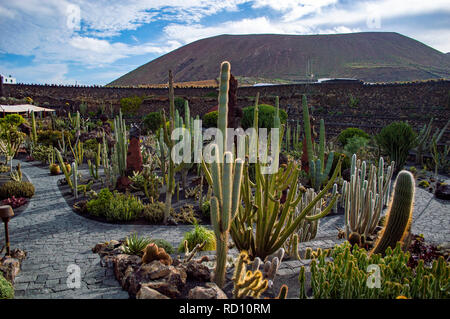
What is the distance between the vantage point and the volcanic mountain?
70.8 meters

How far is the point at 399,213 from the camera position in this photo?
3.34 metres

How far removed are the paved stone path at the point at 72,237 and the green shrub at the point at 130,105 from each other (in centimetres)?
2126

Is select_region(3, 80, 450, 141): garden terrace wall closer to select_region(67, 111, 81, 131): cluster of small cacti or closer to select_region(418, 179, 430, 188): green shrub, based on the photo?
select_region(418, 179, 430, 188): green shrub

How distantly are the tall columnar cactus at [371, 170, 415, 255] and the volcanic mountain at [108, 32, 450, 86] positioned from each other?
205ft

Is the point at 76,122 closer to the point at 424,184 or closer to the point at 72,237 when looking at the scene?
the point at 72,237

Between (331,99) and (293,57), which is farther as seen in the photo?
(293,57)

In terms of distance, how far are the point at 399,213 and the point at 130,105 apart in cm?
2735

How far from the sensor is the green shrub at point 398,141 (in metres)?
9.98

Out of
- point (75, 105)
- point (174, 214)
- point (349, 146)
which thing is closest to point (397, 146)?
point (349, 146)

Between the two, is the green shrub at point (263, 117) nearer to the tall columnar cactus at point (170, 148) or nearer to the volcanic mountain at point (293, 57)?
the tall columnar cactus at point (170, 148)

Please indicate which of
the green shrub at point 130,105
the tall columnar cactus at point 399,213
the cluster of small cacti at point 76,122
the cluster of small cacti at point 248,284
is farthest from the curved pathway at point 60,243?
the green shrub at point 130,105

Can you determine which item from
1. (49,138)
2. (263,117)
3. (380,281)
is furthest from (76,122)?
(380,281)

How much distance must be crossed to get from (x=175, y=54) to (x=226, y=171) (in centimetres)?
10923

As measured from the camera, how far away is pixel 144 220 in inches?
235
